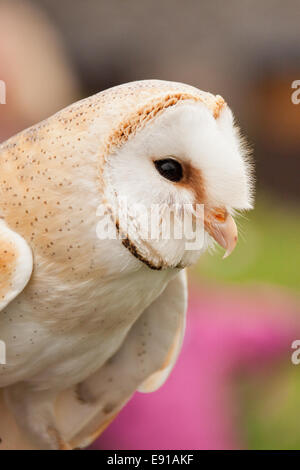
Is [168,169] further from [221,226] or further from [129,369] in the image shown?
[129,369]

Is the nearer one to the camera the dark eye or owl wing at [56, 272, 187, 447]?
the dark eye

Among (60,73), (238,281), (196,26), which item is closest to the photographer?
(238,281)

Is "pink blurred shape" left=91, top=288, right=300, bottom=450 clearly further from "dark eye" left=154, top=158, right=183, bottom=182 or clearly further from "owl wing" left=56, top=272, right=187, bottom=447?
"dark eye" left=154, top=158, right=183, bottom=182

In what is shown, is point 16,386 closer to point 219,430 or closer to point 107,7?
point 219,430

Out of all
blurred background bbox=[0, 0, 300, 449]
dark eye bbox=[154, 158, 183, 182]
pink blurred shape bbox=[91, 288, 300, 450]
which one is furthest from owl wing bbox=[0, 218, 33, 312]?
blurred background bbox=[0, 0, 300, 449]

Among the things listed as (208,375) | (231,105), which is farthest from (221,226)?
(231,105)

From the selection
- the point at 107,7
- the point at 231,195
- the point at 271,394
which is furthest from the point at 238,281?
the point at 231,195
